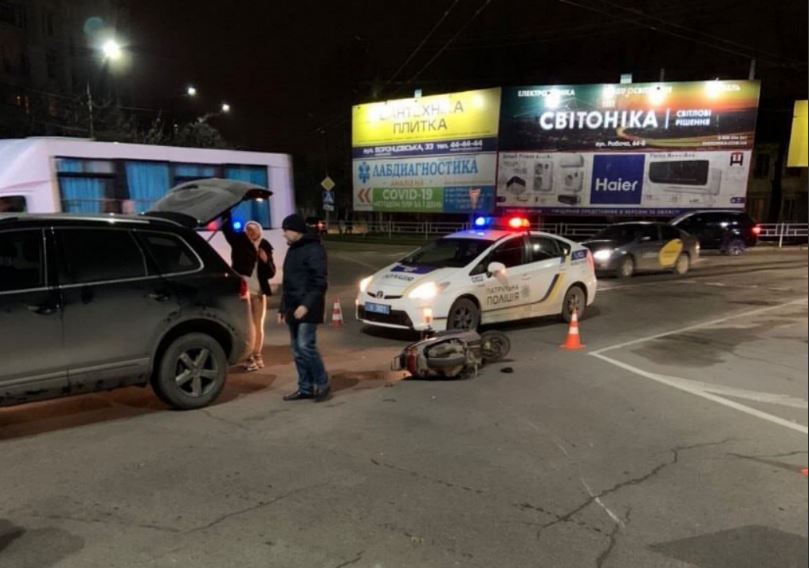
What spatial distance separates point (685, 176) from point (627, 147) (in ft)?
9.73

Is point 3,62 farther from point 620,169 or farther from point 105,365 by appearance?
point 105,365

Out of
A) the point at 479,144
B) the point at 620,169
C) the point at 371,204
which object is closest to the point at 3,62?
the point at 371,204

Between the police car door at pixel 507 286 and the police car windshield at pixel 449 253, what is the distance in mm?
251

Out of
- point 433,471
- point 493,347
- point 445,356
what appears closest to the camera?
point 433,471

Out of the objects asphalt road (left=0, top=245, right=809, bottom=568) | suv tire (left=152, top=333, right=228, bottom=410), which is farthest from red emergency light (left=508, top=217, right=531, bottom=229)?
suv tire (left=152, top=333, right=228, bottom=410)

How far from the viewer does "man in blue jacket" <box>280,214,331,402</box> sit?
6.29 metres

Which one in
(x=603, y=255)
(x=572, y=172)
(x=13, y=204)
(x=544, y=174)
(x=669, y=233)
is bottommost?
(x=603, y=255)

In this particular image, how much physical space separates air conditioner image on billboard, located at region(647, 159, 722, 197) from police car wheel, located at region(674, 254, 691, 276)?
43.2 feet

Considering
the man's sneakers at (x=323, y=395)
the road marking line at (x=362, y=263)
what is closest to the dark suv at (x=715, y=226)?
the road marking line at (x=362, y=263)

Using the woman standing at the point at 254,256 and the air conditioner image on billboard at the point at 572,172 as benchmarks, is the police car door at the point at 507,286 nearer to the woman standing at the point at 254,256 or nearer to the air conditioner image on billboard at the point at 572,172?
the woman standing at the point at 254,256

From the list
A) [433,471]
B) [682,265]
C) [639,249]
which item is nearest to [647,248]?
[639,249]

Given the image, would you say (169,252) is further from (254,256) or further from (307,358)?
(254,256)

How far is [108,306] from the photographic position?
5.58 meters

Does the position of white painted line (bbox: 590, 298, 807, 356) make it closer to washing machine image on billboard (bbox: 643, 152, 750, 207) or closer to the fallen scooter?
the fallen scooter
